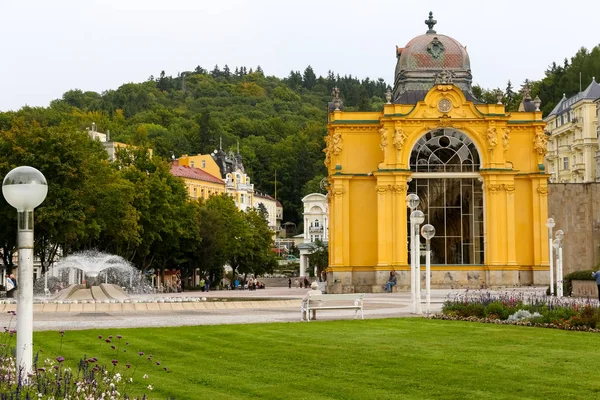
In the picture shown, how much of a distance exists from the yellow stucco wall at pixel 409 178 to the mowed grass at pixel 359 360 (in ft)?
132

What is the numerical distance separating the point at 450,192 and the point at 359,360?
50.1 m

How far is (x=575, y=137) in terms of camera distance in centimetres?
11381

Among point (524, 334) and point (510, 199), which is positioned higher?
point (510, 199)

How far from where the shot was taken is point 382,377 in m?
16.1

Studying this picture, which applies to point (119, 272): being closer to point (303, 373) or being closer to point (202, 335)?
point (202, 335)

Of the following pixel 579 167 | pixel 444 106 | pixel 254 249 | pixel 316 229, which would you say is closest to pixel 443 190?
pixel 444 106

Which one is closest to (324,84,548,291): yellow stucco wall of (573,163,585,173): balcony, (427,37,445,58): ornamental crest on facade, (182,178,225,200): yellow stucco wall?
(427,37,445,58): ornamental crest on facade

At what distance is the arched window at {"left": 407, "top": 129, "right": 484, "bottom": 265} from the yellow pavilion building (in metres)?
0.07

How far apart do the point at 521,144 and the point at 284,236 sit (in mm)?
124852

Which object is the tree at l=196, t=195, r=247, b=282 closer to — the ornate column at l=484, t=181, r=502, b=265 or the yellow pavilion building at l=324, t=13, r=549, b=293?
the yellow pavilion building at l=324, t=13, r=549, b=293

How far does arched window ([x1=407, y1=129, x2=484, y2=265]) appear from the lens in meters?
67.1

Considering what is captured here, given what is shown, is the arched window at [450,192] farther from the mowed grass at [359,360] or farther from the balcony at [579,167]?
the balcony at [579,167]

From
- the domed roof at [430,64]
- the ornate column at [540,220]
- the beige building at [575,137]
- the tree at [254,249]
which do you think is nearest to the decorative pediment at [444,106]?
the domed roof at [430,64]

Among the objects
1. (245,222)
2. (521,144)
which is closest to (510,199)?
(521,144)
